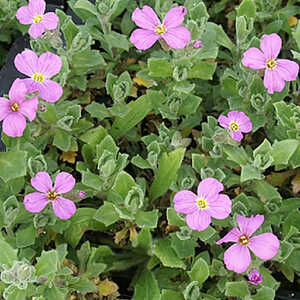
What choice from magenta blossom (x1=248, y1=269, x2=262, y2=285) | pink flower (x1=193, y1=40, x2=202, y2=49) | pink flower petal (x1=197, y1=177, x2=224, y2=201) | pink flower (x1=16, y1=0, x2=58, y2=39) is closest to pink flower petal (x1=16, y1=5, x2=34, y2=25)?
pink flower (x1=16, y1=0, x2=58, y2=39)

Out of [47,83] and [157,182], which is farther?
[157,182]

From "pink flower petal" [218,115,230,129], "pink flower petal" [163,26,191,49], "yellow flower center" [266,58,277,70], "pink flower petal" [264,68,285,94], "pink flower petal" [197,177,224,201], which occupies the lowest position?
"pink flower petal" [197,177,224,201]

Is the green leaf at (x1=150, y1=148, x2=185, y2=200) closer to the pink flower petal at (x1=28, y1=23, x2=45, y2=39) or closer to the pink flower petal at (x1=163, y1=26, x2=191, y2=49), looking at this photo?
the pink flower petal at (x1=163, y1=26, x2=191, y2=49)

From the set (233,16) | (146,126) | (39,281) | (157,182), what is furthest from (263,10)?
(39,281)

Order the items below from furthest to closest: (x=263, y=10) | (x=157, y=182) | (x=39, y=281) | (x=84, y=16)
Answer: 1. (x=263, y=10)
2. (x=84, y=16)
3. (x=157, y=182)
4. (x=39, y=281)

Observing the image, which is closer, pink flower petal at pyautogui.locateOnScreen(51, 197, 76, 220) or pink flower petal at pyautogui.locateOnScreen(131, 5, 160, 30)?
pink flower petal at pyautogui.locateOnScreen(51, 197, 76, 220)

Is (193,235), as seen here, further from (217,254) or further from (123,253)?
(123,253)

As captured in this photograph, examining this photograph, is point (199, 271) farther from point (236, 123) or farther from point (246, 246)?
point (236, 123)
